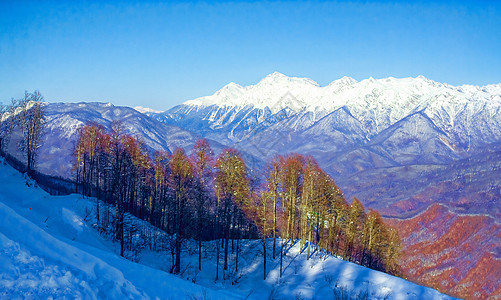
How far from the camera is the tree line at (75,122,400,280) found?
28.3 meters

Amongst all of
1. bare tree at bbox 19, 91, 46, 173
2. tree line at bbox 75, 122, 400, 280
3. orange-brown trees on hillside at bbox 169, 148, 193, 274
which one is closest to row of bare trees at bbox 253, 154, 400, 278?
tree line at bbox 75, 122, 400, 280

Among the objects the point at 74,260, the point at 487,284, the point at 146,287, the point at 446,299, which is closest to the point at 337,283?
the point at 446,299

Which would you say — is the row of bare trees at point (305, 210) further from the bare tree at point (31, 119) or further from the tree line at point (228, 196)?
the bare tree at point (31, 119)

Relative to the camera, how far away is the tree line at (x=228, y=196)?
28.3m

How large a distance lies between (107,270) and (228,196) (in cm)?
1597

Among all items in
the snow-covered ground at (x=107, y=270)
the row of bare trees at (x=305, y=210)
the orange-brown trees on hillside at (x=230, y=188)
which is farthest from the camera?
the row of bare trees at (x=305, y=210)

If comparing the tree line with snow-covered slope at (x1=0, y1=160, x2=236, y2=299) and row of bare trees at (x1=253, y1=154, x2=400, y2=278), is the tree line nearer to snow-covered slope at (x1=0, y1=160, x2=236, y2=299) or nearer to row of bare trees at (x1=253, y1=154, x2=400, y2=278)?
row of bare trees at (x1=253, y1=154, x2=400, y2=278)

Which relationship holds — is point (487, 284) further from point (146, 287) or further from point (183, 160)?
point (146, 287)

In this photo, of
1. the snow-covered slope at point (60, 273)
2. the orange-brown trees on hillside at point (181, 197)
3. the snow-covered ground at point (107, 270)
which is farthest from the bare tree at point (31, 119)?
the snow-covered slope at point (60, 273)

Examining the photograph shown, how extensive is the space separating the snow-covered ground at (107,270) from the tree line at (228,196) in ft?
5.01

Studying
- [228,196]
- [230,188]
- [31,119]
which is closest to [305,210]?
[228,196]

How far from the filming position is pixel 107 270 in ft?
44.3

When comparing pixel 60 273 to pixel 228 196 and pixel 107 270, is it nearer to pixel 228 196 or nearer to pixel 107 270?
pixel 107 270

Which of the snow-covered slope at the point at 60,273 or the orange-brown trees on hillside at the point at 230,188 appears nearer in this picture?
the snow-covered slope at the point at 60,273
